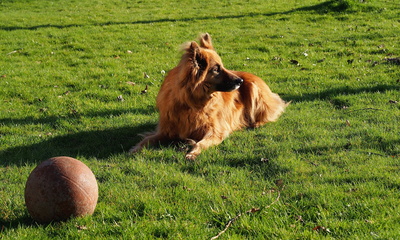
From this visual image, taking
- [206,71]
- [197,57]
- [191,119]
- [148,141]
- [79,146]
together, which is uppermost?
[197,57]

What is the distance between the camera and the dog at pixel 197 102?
638 cm

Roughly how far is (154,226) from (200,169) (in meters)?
1.59

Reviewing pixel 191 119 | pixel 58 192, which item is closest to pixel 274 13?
pixel 191 119

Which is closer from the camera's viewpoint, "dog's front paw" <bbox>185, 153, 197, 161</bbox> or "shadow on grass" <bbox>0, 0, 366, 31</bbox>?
"dog's front paw" <bbox>185, 153, 197, 161</bbox>

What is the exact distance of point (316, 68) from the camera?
1123cm

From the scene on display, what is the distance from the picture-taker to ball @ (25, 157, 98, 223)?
13.2 ft

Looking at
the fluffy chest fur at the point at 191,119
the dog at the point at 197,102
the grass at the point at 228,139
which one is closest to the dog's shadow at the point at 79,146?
the grass at the point at 228,139

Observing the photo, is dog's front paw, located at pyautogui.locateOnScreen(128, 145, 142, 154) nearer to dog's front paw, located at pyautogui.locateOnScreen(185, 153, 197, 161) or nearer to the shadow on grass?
dog's front paw, located at pyautogui.locateOnScreen(185, 153, 197, 161)

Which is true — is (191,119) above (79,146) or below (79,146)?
above

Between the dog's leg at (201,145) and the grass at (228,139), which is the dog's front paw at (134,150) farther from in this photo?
the dog's leg at (201,145)

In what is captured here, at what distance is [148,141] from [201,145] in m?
0.83

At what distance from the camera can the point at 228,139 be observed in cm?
685

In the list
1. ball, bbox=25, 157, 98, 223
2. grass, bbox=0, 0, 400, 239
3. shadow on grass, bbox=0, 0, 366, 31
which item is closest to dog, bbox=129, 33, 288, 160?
grass, bbox=0, 0, 400, 239

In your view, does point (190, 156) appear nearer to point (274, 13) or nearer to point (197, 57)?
point (197, 57)
